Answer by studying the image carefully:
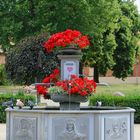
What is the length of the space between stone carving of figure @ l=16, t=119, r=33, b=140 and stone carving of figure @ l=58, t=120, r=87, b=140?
69cm

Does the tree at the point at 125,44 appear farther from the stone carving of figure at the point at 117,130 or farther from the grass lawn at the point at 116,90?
the stone carving of figure at the point at 117,130

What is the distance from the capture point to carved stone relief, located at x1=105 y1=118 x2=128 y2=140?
11250 mm

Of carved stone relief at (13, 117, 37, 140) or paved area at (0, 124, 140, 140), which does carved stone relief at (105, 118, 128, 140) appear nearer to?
carved stone relief at (13, 117, 37, 140)

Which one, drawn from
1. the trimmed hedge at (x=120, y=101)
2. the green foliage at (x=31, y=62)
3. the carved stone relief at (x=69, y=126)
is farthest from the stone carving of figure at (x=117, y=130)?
the green foliage at (x=31, y=62)

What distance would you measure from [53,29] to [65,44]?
23.5m

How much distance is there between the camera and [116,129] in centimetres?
1137

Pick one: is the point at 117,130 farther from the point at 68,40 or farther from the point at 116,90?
the point at 116,90

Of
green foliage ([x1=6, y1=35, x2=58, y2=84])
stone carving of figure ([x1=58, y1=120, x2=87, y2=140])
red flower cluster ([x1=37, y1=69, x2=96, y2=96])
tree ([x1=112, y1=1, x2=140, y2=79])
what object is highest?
tree ([x1=112, y1=1, x2=140, y2=79])

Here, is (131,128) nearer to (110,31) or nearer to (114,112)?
(114,112)

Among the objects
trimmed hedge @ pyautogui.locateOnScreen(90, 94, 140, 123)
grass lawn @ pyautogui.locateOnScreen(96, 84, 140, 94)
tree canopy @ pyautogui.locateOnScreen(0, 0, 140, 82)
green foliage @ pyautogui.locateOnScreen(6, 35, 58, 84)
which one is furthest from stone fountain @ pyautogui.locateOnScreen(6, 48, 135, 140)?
tree canopy @ pyautogui.locateOnScreen(0, 0, 140, 82)

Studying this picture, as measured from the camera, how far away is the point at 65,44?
41.0 ft

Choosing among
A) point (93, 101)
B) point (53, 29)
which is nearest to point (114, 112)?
point (93, 101)

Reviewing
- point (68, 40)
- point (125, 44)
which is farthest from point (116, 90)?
point (68, 40)

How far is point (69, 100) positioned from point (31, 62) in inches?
626
